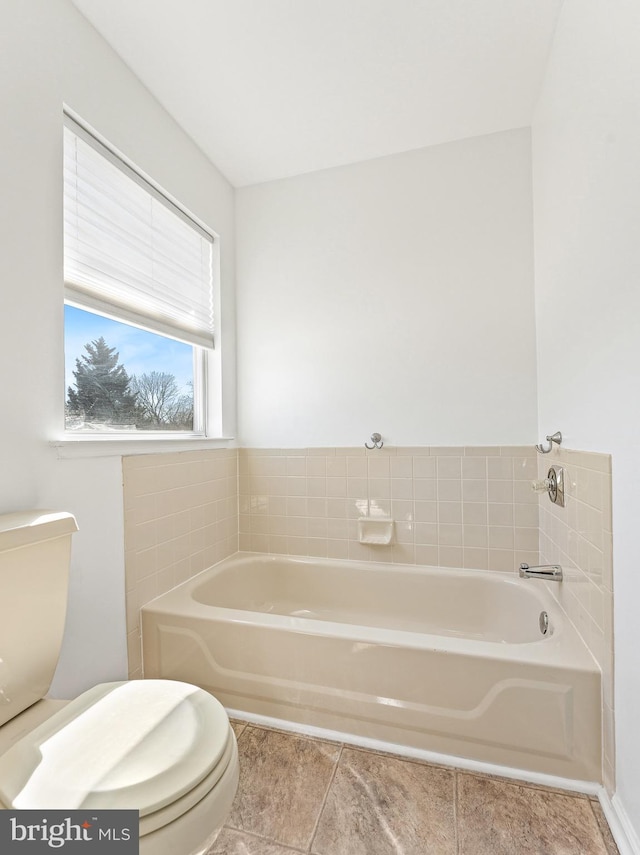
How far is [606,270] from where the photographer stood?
118 cm

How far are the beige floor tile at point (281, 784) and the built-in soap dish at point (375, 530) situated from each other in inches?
36.2

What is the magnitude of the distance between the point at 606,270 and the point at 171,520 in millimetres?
1879

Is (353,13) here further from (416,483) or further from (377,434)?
(416,483)

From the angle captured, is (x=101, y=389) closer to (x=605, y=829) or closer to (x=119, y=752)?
(x=119, y=752)

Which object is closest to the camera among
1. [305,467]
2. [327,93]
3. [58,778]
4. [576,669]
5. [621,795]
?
[58,778]

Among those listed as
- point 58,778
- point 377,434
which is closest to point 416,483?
point 377,434

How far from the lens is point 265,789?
1.28 meters

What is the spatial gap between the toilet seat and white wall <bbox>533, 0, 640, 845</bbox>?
1.07 metres

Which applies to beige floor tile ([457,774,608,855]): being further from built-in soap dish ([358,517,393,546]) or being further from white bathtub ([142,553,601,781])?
built-in soap dish ([358,517,393,546])

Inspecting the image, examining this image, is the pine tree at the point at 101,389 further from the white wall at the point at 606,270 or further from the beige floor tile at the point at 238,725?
the white wall at the point at 606,270

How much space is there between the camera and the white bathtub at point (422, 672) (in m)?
1.26

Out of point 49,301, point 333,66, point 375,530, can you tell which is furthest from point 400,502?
point 333,66

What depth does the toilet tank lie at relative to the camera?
3.26 ft

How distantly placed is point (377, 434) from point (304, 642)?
Answer: 1.09 meters
